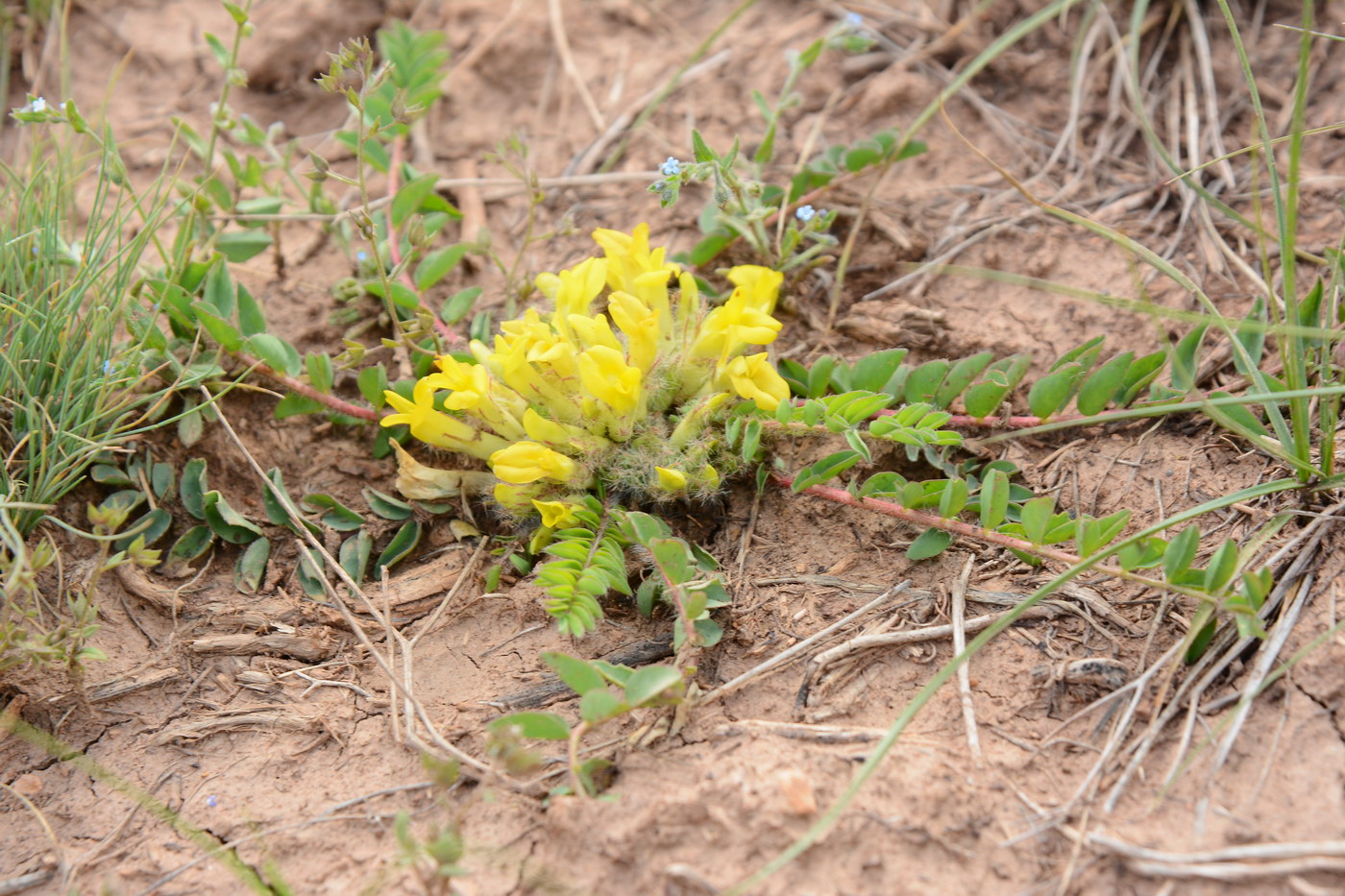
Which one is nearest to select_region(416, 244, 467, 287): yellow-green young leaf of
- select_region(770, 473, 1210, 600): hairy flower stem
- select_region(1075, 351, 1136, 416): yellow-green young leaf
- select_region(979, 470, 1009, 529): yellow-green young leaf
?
select_region(770, 473, 1210, 600): hairy flower stem

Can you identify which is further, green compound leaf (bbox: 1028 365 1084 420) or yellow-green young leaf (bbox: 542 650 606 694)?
green compound leaf (bbox: 1028 365 1084 420)

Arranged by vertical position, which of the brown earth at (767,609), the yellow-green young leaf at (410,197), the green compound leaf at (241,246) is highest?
the yellow-green young leaf at (410,197)

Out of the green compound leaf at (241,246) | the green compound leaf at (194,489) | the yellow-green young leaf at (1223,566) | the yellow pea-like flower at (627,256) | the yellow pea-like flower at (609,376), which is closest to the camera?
the yellow-green young leaf at (1223,566)

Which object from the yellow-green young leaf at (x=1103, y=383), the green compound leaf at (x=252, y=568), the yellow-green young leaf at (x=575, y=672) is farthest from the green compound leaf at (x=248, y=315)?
the yellow-green young leaf at (x=1103, y=383)

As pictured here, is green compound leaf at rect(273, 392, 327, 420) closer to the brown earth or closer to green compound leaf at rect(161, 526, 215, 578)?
the brown earth

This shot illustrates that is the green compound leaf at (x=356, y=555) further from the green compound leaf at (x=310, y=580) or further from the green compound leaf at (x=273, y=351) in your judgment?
the green compound leaf at (x=273, y=351)

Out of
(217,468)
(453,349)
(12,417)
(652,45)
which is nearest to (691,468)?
(453,349)
